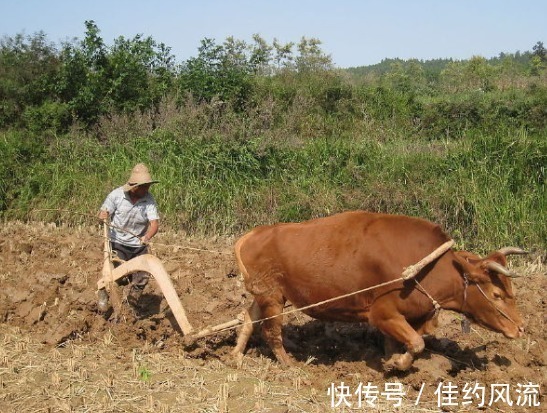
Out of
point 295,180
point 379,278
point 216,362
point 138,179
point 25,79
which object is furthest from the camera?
point 25,79

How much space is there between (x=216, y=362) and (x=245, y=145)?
7430 mm

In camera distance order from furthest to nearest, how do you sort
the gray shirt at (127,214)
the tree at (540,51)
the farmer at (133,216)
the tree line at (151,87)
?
the tree at (540,51) → the tree line at (151,87) → the gray shirt at (127,214) → the farmer at (133,216)

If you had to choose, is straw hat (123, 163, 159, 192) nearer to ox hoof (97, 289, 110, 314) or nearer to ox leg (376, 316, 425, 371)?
ox hoof (97, 289, 110, 314)

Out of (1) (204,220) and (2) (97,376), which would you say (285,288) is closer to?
(2) (97,376)

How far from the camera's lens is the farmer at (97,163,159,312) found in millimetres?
7273

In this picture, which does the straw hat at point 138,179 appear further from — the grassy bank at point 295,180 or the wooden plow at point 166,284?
the grassy bank at point 295,180

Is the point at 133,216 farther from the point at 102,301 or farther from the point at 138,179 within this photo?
the point at 102,301

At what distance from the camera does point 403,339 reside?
Result: 5.62 meters

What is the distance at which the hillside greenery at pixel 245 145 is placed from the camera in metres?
11.3

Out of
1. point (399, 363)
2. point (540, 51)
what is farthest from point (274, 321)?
point (540, 51)

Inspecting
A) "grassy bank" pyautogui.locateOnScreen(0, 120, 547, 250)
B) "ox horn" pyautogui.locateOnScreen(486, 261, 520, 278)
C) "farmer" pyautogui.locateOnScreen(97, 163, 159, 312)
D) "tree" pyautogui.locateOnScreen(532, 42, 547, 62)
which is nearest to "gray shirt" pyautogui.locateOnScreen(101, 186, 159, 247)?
"farmer" pyautogui.locateOnScreen(97, 163, 159, 312)

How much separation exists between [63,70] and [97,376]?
1400 cm

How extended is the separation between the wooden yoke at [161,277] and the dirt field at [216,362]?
1.17ft

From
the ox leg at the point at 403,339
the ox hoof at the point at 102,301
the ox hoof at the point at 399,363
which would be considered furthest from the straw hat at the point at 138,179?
the ox hoof at the point at 399,363
